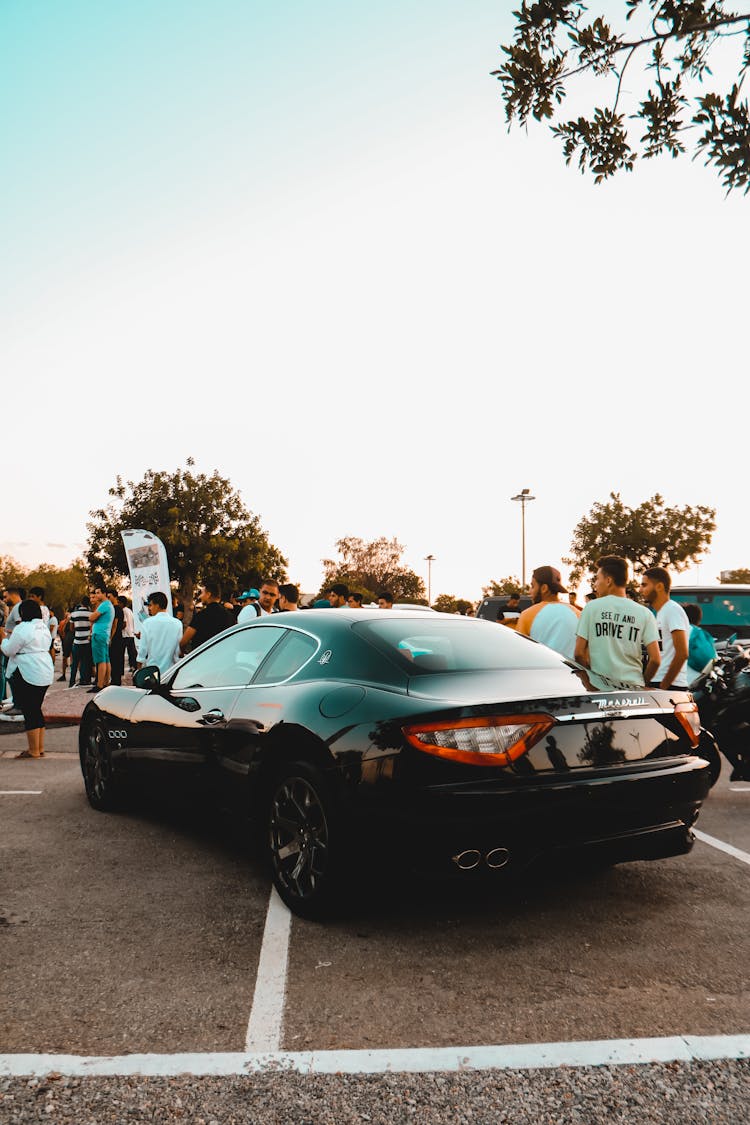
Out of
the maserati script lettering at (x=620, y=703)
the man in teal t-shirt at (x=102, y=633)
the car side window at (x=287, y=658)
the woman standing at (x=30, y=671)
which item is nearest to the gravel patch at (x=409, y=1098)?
the maserati script lettering at (x=620, y=703)

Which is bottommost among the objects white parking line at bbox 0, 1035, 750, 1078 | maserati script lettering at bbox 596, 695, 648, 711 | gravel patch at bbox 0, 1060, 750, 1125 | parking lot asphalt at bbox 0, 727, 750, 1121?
parking lot asphalt at bbox 0, 727, 750, 1121

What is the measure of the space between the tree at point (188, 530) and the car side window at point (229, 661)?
50.1m

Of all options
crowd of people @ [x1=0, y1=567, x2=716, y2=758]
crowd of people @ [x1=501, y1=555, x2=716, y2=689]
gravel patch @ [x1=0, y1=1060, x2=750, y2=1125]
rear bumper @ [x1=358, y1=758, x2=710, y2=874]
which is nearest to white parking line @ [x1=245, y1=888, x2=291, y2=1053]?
gravel patch @ [x1=0, y1=1060, x2=750, y2=1125]

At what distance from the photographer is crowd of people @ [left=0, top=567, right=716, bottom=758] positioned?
231 inches

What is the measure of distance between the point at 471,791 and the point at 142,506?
5547cm

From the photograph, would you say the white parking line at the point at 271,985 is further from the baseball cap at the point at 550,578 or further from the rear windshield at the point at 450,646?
the baseball cap at the point at 550,578

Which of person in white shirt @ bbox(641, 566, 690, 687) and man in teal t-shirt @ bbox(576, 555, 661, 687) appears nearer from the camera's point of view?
man in teal t-shirt @ bbox(576, 555, 661, 687)

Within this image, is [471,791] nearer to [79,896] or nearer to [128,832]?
[79,896]

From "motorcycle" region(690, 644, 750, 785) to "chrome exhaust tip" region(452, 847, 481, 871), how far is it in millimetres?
3929

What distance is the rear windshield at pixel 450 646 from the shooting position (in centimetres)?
414

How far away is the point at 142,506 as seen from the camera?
5662cm

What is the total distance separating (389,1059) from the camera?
2.67 meters

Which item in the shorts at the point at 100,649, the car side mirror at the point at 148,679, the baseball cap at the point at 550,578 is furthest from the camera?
the shorts at the point at 100,649

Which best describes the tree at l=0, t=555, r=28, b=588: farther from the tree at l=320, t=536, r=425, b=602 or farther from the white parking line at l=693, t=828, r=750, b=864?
the white parking line at l=693, t=828, r=750, b=864
